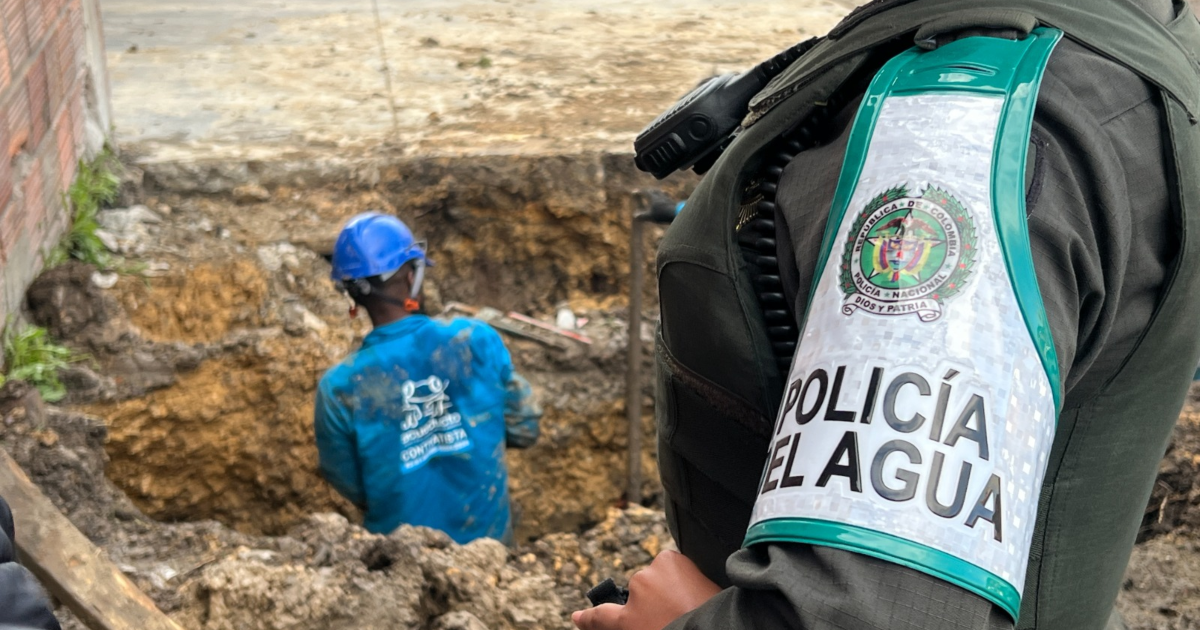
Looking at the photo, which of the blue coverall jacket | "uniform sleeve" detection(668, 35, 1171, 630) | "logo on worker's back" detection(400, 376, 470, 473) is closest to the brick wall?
the blue coverall jacket

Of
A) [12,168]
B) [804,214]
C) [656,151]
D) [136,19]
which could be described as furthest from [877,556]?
[136,19]

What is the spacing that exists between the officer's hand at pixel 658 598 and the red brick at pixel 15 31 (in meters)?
3.10

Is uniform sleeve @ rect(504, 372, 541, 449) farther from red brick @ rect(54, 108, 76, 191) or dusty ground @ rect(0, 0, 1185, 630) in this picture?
red brick @ rect(54, 108, 76, 191)

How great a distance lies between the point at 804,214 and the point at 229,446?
11.9ft

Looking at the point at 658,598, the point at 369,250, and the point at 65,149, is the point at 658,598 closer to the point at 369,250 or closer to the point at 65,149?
the point at 369,250

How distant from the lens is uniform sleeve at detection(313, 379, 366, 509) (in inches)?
132

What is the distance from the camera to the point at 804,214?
0.91 m

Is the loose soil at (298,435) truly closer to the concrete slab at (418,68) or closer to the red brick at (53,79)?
the concrete slab at (418,68)

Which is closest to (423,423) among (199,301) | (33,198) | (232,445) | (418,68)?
(232,445)

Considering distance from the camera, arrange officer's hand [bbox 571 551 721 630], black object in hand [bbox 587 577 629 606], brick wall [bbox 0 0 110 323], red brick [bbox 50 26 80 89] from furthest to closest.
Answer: red brick [bbox 50 26 80 89]
brick wall [bbox 0 0 110 323]
black object in hand [bbox 587 577 629 606]
officer's hand [bbox 571 551 721 630]

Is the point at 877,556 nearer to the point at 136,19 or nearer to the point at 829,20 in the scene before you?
the point at 829,20

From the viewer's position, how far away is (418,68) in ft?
20.1

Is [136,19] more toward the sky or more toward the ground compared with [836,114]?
more toward the ground

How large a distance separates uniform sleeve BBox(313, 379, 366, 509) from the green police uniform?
2384 millimetres
